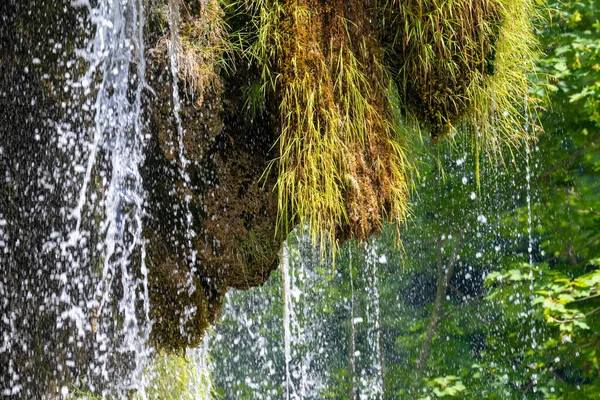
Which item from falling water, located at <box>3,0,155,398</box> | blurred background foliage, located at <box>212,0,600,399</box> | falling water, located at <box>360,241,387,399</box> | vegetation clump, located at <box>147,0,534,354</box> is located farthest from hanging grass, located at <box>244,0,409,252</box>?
falling water, located at <box>360,241,387,399</box>

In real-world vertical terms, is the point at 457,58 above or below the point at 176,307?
above

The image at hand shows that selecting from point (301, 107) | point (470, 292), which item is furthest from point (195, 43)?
point (470, 292)

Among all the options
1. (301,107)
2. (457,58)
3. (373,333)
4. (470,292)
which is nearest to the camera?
(301,107)

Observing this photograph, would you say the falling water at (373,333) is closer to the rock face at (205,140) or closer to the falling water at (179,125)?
the rock face at (205,140)

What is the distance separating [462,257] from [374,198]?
5.74 metres

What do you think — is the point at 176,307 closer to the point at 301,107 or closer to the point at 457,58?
the point at 301,107

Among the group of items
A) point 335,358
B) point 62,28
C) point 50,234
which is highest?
point 62,28

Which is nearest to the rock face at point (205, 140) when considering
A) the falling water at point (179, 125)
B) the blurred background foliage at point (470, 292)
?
the falling water at point (179, 125)

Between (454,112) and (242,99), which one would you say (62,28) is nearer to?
(242,99)

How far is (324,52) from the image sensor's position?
2.62 meters

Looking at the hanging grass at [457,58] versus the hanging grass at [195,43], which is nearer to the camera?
the hanging grass at [195,43]

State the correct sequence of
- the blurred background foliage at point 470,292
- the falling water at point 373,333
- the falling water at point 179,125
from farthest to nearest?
the falling water at point 373,333
the blurred background foliage at point 470,292
the falling water at point 179,125

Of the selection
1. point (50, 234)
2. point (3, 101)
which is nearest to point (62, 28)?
point (3, 101)

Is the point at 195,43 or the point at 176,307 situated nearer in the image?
the point at 195,43
